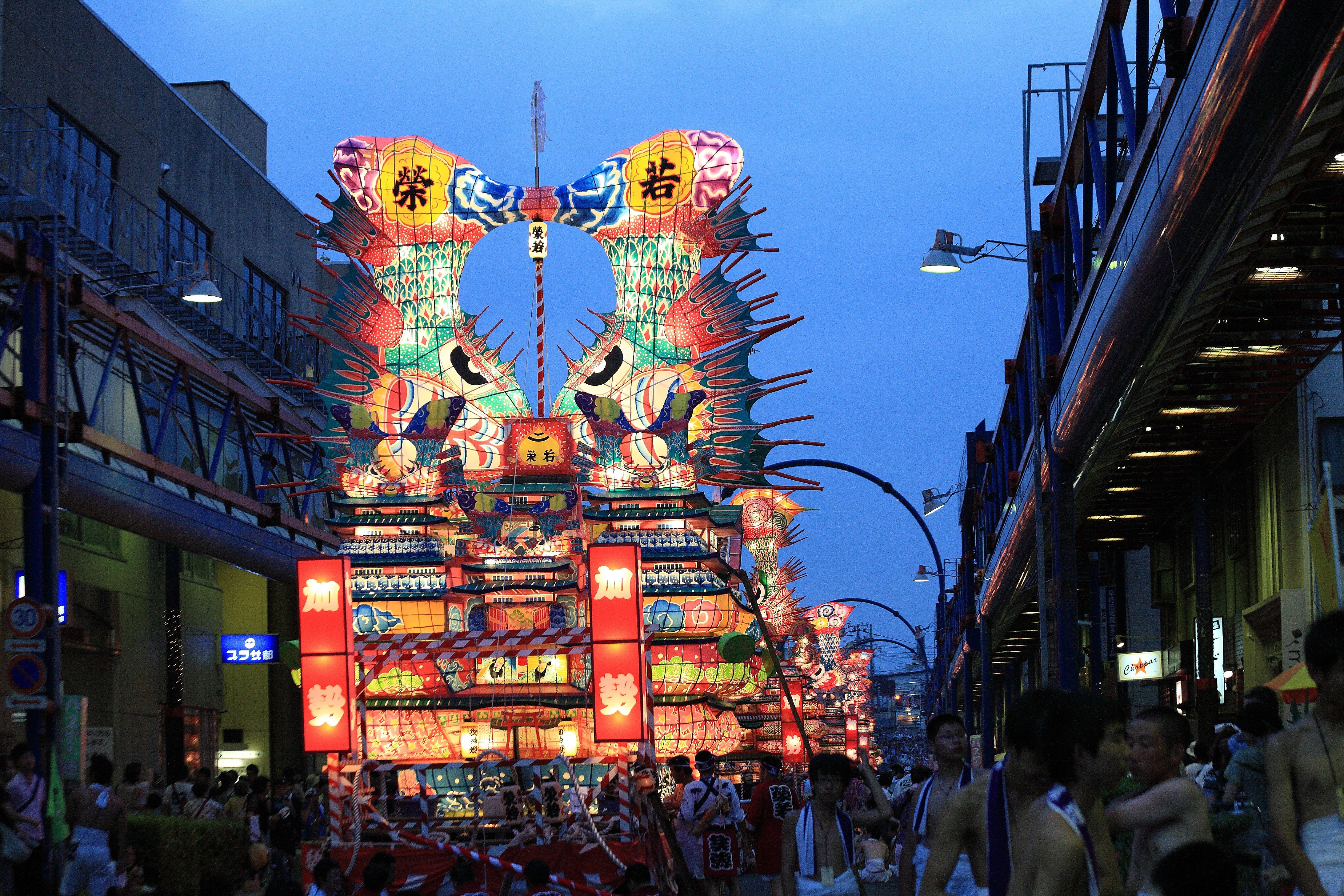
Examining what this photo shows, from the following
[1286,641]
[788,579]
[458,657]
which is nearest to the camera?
[1286,641]

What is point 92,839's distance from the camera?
15938 mm

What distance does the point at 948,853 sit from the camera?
19.9ft

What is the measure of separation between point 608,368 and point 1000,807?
21.9 m

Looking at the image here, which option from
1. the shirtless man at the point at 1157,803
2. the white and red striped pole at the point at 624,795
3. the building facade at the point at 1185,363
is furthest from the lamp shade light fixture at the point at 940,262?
the shirtless man at the point at 1157,803

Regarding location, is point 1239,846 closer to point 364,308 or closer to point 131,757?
point 364,308

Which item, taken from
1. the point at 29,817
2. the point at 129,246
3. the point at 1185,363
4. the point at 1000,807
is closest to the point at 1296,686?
the point at 1185,363

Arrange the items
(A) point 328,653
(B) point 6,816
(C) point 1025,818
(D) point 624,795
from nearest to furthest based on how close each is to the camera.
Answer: (C) point 1025,818 → (B) point 6,816 → (D) point 624,795 → (A) point 328,653

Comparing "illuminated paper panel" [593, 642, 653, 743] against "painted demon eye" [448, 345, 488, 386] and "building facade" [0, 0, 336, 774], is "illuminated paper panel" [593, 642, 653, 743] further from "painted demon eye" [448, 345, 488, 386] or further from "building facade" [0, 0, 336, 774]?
"painted demon eye" [448, 345, 488, 386]

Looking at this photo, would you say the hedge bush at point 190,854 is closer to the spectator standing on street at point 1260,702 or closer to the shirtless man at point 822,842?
the shirtless man at point 822,842

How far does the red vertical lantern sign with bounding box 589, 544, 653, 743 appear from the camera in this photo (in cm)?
1889

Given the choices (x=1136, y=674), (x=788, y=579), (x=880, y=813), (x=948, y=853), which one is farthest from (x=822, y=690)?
(x=948, y=853)

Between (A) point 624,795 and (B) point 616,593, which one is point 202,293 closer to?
(B) point 616,593

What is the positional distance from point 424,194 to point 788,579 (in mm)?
25801

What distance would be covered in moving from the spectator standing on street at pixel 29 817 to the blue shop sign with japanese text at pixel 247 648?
18.0 m
